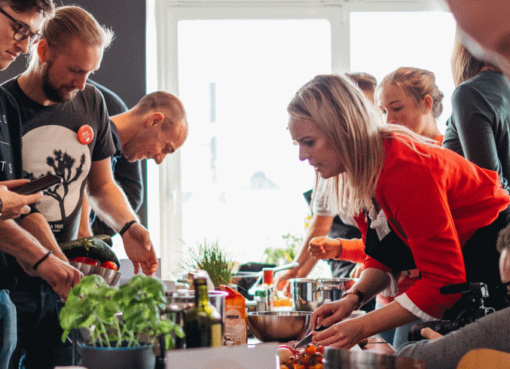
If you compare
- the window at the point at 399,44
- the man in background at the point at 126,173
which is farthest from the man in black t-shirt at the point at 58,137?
the window at the point at 399,44

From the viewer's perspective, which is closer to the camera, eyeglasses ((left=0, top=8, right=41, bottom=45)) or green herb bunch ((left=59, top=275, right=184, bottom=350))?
green herb bunch ((left=59, top=275, right=184, bottom=350))

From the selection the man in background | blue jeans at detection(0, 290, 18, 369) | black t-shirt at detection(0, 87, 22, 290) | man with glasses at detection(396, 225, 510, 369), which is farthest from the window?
man with glasses at detection(396, 225, 510, 369)

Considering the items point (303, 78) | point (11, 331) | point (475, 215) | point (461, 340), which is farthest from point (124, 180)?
point (461, 340)

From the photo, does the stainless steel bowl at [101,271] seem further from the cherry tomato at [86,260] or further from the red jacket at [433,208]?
the red jacket at [433,208]

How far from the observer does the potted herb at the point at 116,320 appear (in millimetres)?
822

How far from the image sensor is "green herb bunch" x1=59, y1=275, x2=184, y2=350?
0.83 metres

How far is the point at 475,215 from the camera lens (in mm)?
1417

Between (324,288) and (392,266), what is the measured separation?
254mm

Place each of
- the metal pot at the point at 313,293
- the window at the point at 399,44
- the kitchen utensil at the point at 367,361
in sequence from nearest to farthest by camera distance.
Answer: the kitchen utensil at the point at 367,361 → the metal pot at the point at 313,293 → the window at the point at 399,44

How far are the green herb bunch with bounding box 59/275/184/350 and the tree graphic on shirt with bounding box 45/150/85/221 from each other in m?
1.12

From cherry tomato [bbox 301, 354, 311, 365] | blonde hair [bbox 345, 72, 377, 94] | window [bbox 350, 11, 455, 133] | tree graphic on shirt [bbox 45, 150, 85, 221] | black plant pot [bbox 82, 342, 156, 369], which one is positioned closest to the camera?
black plant pot [bbox 82, 342, 156, 369]

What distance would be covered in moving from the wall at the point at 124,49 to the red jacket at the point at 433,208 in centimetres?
261

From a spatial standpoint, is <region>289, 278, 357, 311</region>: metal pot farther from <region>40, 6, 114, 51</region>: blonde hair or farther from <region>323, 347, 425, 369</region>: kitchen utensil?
<region>40, 6, 114, 51</region>: blonde hair

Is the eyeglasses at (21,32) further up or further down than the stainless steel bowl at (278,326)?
further up
